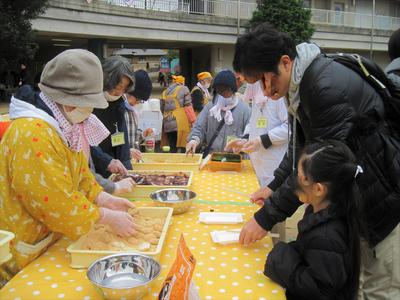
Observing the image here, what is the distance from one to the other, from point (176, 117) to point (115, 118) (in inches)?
117

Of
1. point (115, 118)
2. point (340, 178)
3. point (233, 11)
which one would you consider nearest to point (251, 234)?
point (340, 178)

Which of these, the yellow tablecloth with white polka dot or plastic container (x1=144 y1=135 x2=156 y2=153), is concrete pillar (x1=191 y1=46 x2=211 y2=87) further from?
the yellow tablecloth with white polka dot

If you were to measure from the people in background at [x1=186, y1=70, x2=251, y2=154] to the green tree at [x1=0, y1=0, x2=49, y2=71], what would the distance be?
22.2 ft

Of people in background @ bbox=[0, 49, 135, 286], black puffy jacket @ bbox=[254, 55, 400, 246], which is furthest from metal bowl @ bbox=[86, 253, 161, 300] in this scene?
black puffy jacket @ bbox=[254, 55, 400, 246]

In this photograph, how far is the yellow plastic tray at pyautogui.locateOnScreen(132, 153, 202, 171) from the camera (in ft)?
9.71

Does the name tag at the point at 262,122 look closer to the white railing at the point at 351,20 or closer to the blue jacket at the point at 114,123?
the blue jacket at the point at 114,123

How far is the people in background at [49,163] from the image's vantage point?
1.30 metres

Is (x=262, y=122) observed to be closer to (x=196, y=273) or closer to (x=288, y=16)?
(x=196, y=273)

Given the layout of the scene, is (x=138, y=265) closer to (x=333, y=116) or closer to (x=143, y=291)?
(x=143, y=291)

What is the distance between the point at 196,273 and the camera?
1.38 metres

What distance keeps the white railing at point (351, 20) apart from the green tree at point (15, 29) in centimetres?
1585

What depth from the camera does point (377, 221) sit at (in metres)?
1.52

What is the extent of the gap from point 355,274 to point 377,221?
0.28 meters

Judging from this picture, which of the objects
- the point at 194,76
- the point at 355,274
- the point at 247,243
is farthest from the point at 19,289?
the point at 194,76
